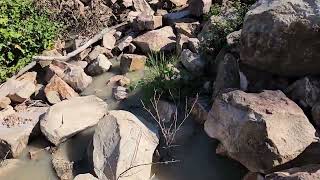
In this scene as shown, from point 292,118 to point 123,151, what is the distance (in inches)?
65.7

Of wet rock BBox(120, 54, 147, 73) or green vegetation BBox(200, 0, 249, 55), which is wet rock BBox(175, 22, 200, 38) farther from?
wet rock BBox(120, 54, 147, 73)

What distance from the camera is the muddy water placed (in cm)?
511

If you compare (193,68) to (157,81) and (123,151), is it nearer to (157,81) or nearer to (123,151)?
(157,81)

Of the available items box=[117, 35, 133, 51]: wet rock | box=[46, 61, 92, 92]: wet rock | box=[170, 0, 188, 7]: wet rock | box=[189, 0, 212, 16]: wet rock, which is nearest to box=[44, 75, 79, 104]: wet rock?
box=[46, 61, 92, 92]: wet rock

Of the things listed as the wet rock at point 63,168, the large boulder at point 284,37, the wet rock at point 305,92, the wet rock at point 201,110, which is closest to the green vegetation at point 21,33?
the wet rock at point 63,168

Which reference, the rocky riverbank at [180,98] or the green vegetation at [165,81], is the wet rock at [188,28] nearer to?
the rocky riverbank at [180,98]

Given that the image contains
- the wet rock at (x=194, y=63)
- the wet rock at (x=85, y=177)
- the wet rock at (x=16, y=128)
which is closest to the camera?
the wet rock at (x=85, y=177)

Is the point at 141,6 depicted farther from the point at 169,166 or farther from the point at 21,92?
the point at 169,166

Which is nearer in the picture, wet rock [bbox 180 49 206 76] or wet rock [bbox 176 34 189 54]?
wet rock [bbox 180 49 206 76]

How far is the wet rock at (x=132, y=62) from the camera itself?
21.7 ft

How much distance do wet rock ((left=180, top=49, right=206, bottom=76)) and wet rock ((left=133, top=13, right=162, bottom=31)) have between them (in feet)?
3.52

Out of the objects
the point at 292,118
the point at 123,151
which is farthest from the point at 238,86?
the point at 123,151

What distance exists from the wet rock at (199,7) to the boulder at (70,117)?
2005mm

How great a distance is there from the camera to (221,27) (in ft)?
20.4
